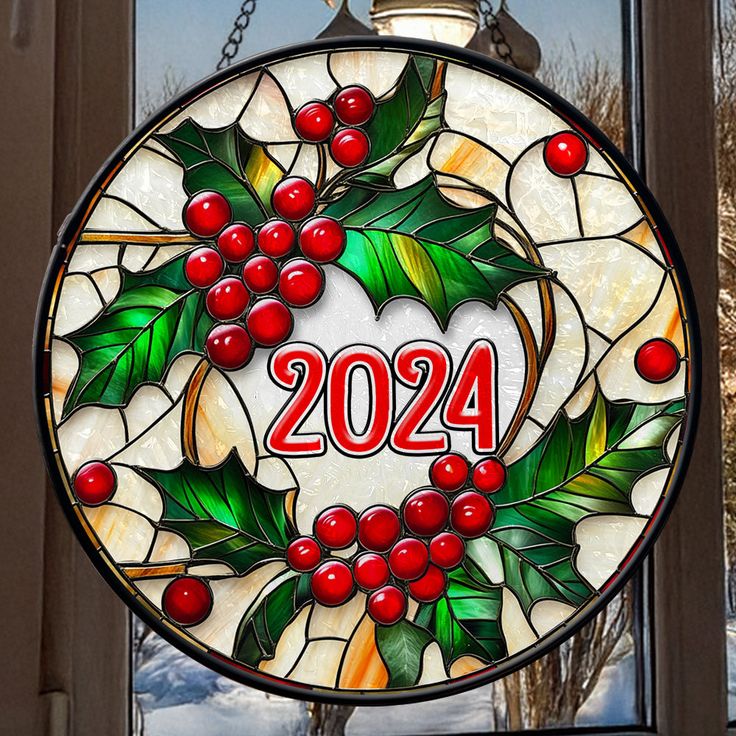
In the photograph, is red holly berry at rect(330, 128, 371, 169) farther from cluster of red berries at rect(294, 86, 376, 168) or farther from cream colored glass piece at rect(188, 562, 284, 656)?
cream colored glass piece at rect(188, 562, 284, 656)

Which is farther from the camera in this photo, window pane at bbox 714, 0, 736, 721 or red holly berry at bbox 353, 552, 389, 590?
window pane at bbox 714, 0, 736, 721

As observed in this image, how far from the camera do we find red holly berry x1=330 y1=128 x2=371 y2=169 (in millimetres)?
801

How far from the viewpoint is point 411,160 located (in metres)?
0.82

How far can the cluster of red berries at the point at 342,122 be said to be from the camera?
0.80m

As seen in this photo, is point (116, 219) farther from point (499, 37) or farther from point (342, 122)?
point (499, 37)

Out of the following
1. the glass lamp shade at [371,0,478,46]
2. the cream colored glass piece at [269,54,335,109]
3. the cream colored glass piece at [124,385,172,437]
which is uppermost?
the glass lamp shade at [371,0,478,46]

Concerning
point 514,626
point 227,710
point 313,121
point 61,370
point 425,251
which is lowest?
point 227,710

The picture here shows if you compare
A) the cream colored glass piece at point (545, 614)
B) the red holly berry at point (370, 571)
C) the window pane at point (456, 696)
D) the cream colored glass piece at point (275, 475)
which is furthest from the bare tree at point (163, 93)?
the cream colored glass piece at point (545, 614)

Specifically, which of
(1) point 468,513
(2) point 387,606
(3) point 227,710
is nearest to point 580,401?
(1) point 468,513

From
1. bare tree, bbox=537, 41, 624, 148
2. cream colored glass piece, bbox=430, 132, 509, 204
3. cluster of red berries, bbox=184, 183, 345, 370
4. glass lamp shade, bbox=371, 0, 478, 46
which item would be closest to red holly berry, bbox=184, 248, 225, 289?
cluster of red berries, bbox=184, 183, 345, 370

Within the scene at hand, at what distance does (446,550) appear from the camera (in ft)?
2.63

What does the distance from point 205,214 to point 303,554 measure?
293 millimetres

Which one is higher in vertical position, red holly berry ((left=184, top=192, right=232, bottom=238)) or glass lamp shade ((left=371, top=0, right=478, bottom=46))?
glass lamp shade ((left=371, top=0, right=478, bottom=46))

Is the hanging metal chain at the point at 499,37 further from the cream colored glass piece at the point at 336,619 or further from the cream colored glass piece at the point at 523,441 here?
the cream colored glass piece at the point at 336,619
